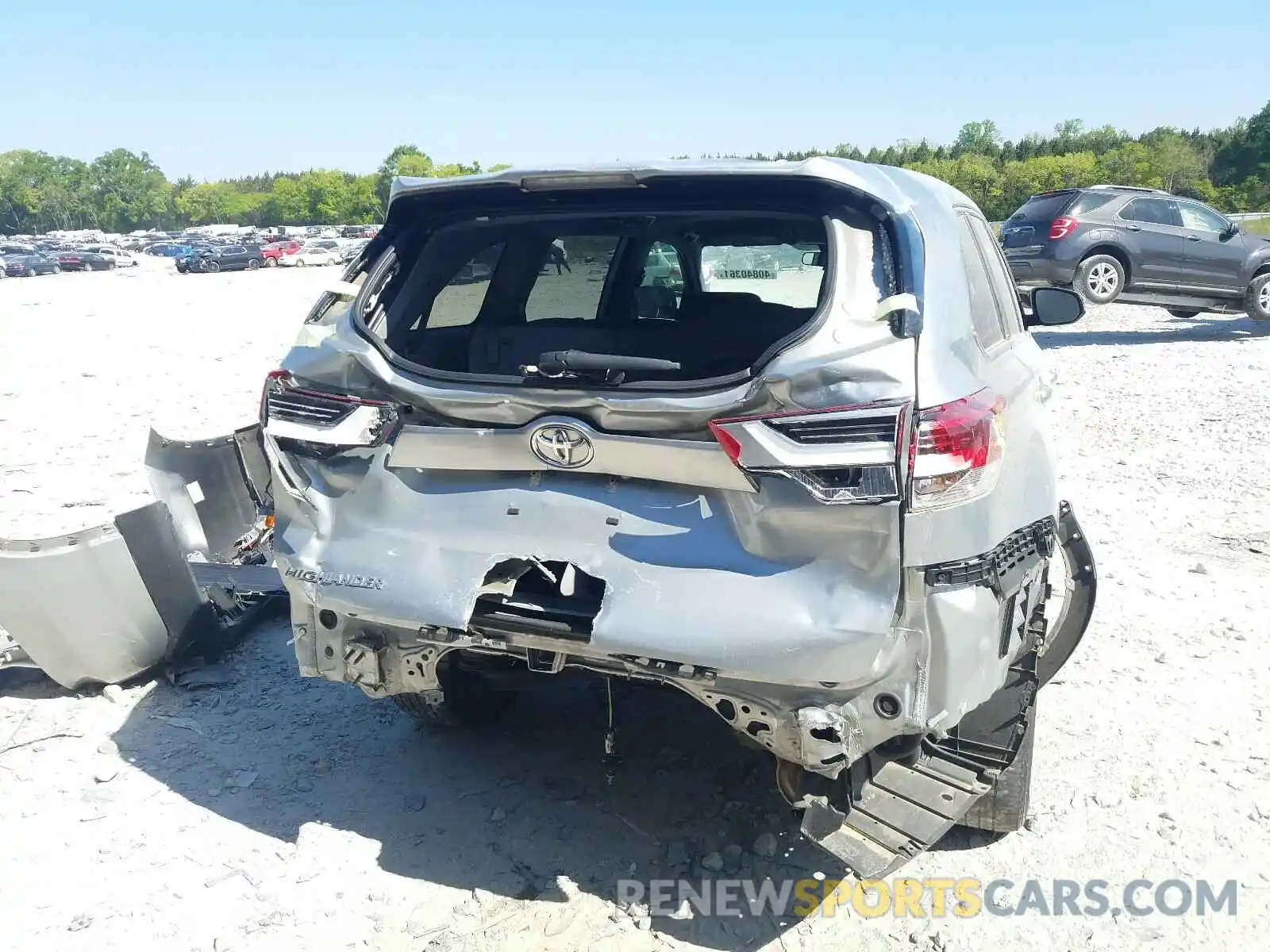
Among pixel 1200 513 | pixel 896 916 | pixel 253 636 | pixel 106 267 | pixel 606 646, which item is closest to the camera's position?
pixel 606 646

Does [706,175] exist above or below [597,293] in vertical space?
above

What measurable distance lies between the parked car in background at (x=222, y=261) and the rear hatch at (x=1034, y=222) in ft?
134

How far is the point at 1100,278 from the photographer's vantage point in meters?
13.5

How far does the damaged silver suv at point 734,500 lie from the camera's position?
2330 mm

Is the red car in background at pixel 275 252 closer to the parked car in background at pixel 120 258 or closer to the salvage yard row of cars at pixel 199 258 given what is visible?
the salvage yard row of cars at pixel 199 258

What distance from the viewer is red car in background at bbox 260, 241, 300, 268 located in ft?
166

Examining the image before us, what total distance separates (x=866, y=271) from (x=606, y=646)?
1158 millimetres

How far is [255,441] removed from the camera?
4.84 m

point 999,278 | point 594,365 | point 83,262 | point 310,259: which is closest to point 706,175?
point 594,365

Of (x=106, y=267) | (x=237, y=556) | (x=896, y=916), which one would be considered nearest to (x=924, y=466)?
(x=896, y=916)

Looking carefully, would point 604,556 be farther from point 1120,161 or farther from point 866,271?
point 1120,161

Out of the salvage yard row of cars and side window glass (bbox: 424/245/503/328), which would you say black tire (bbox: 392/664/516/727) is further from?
the salvage yard row of cars

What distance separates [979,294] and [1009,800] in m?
1.57

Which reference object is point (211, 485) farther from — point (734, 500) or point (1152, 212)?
point (1152, 212)
